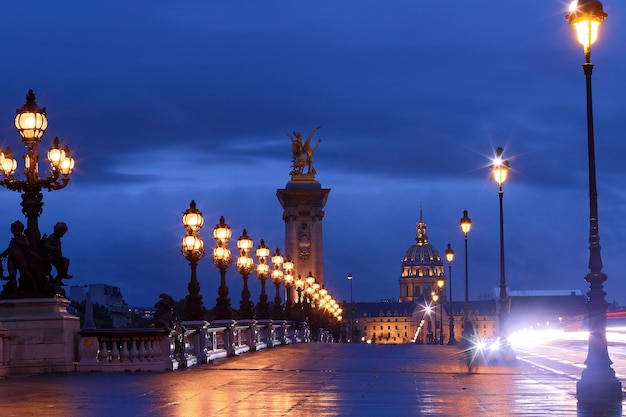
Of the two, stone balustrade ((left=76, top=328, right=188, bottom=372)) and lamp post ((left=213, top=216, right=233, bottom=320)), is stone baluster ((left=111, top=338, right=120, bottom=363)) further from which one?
lamp post ((left=213, top=216, right=233, bottom=320))

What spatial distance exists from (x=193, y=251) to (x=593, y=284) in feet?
66.1

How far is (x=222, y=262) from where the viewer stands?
166 feet

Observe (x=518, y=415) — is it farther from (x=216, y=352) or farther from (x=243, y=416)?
(x=216, y=352)

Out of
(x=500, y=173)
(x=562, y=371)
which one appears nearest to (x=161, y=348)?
(x=562, y=371)

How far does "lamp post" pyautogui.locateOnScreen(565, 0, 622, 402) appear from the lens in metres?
24.0

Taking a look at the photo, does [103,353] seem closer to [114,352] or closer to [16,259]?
[114,352]

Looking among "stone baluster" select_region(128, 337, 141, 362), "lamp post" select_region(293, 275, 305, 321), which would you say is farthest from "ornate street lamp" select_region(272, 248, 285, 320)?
"stone baluster" select_region(128, 337, 141, 362)

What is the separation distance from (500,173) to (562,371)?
14.6 m

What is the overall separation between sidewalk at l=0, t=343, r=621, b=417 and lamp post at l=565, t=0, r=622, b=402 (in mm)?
705

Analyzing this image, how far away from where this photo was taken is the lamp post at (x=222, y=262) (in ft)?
161

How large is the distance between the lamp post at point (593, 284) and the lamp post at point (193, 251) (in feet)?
60.8

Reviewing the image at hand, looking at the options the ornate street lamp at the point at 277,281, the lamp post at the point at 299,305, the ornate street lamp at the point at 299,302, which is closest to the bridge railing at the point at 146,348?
the ornate street lamp at the point at 277,281

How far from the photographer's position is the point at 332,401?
2266cm

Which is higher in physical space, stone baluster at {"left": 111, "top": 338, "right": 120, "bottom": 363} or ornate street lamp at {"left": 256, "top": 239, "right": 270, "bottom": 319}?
ornate street lamp at {"left": 256, "top": 239, "right": 270, "bottom": 319}
